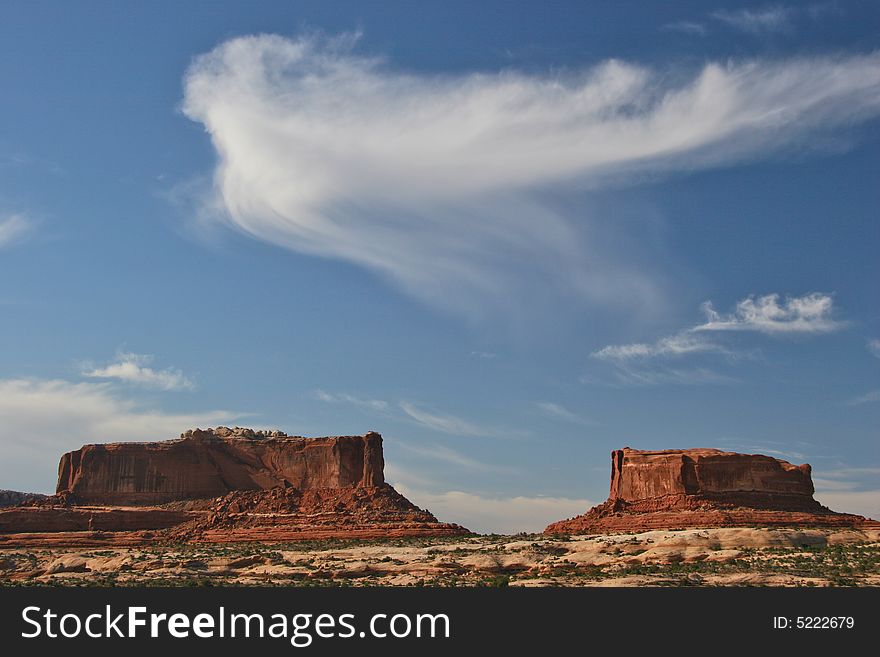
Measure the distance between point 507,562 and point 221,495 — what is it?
138 feet

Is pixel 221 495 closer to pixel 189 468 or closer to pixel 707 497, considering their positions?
pixel 189 468

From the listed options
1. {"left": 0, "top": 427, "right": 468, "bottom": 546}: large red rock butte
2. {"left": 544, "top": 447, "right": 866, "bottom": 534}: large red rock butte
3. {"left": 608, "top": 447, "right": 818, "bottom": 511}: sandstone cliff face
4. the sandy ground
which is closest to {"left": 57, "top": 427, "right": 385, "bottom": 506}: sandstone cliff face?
{"left": 0, "top": 427, "right": 468, "bottom": 546}: large red rock butte

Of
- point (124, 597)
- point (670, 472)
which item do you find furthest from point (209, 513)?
point (124, 597)

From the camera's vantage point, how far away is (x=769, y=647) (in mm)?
35875

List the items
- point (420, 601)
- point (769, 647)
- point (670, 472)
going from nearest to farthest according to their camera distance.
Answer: point (769, 647), point (420, 601), point (670, 472)

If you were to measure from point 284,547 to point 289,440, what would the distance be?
24.3m

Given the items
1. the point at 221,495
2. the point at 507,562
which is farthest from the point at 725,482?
the point at 221,495

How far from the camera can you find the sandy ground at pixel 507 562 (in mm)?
58031

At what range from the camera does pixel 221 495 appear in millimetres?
100375

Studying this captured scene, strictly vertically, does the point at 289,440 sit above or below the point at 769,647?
above

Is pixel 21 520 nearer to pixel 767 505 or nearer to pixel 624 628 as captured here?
pixel 767 505

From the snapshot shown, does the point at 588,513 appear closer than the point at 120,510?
Yes

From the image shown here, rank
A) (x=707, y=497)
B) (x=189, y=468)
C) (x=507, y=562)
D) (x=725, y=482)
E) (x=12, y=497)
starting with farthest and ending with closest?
(x=12, y=497)
(x=189, y=468)
(x=725, y=482)
(x=707, y=497)
(x=507, y=562)

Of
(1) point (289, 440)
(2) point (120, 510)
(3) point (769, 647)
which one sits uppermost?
(1) point (289, 440)
